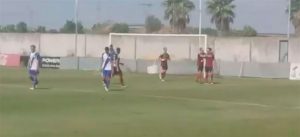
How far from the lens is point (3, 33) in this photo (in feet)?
217

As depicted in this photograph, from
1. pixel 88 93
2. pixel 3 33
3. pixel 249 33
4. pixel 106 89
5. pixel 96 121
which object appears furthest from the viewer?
pixel 3 33

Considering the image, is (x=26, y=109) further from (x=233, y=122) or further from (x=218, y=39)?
(x=218, y=39)

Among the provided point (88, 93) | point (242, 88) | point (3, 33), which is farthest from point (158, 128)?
point (3, 33)

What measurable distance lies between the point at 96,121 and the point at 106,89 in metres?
11.2

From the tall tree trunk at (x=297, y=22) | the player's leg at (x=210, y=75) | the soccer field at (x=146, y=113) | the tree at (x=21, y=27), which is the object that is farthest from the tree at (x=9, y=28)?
the soccer field at (x=146, y=113)

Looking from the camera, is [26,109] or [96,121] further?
[26,109]

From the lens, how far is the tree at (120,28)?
60.3 metres

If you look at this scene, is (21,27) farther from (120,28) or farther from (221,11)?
(221,11)

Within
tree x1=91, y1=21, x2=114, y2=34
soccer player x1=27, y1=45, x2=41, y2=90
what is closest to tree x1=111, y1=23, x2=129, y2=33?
tree x1=91, y1=21, x2=114, y2=34

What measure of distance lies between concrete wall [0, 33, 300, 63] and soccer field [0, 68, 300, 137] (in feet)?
73.7

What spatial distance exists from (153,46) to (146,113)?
36.4 metres

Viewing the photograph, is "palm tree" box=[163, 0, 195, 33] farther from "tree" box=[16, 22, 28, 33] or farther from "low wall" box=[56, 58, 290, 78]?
"tree" box=[16, 22, 28, 33]

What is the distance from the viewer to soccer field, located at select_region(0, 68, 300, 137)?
49.3 ft

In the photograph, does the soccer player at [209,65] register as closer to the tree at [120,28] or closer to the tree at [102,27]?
the tree at [120,28]
